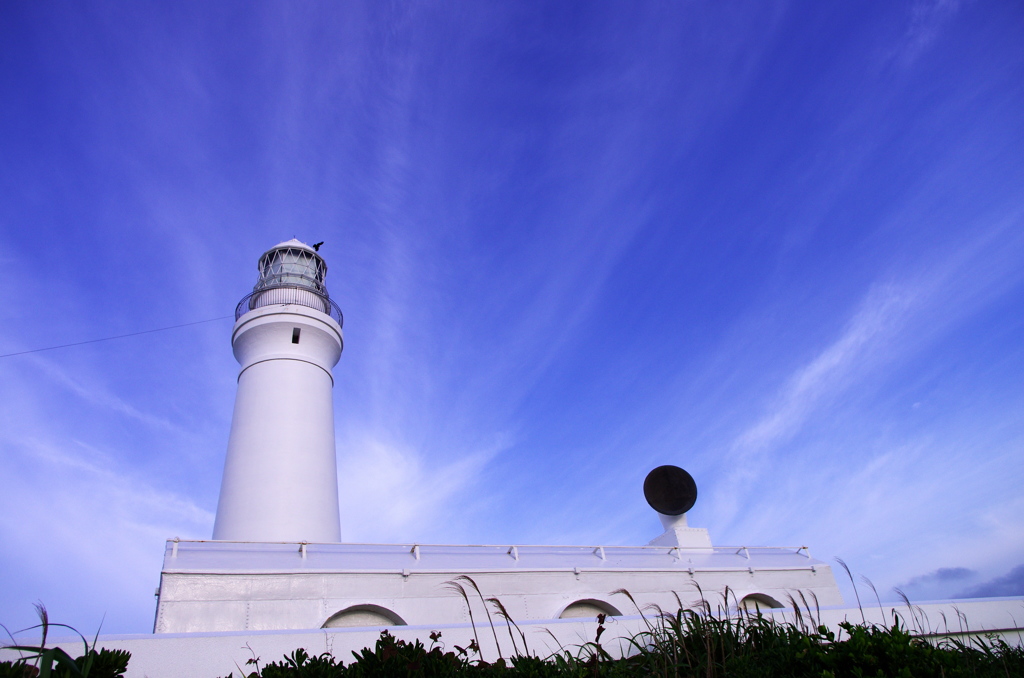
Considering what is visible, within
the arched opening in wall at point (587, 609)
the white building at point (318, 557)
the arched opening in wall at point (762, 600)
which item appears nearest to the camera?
the white building at point (318, 557)

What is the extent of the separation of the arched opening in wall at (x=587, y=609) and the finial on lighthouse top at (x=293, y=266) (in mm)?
13241

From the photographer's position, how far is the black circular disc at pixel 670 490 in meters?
19.5

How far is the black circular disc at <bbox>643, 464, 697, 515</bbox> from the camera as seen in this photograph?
19.5 m

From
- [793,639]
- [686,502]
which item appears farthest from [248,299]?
[793,639]

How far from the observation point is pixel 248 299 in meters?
21.1

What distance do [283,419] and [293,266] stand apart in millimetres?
6708

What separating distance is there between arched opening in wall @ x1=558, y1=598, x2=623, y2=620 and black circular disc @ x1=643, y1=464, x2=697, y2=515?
5288 millimetres

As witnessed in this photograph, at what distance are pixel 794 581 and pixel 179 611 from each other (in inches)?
603

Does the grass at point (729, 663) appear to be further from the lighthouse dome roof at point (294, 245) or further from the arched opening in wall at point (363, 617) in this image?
the lighthouse dome roof at point (294, 245)

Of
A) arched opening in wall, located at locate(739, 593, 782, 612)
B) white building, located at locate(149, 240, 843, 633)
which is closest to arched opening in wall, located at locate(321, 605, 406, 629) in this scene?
white building, located at locate(149, 240, 843, 633)

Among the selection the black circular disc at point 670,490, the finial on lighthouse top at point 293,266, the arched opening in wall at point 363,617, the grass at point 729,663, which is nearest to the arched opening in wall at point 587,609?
the arched opening in wall at point 363,617

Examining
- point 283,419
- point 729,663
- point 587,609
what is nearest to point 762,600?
point 587,609

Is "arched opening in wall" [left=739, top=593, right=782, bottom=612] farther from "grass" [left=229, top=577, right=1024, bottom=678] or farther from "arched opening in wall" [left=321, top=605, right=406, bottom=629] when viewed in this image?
"grass" [left=229, top=577, right=1024, bottom=678]

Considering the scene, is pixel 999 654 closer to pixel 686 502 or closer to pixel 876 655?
pixel 876 655
